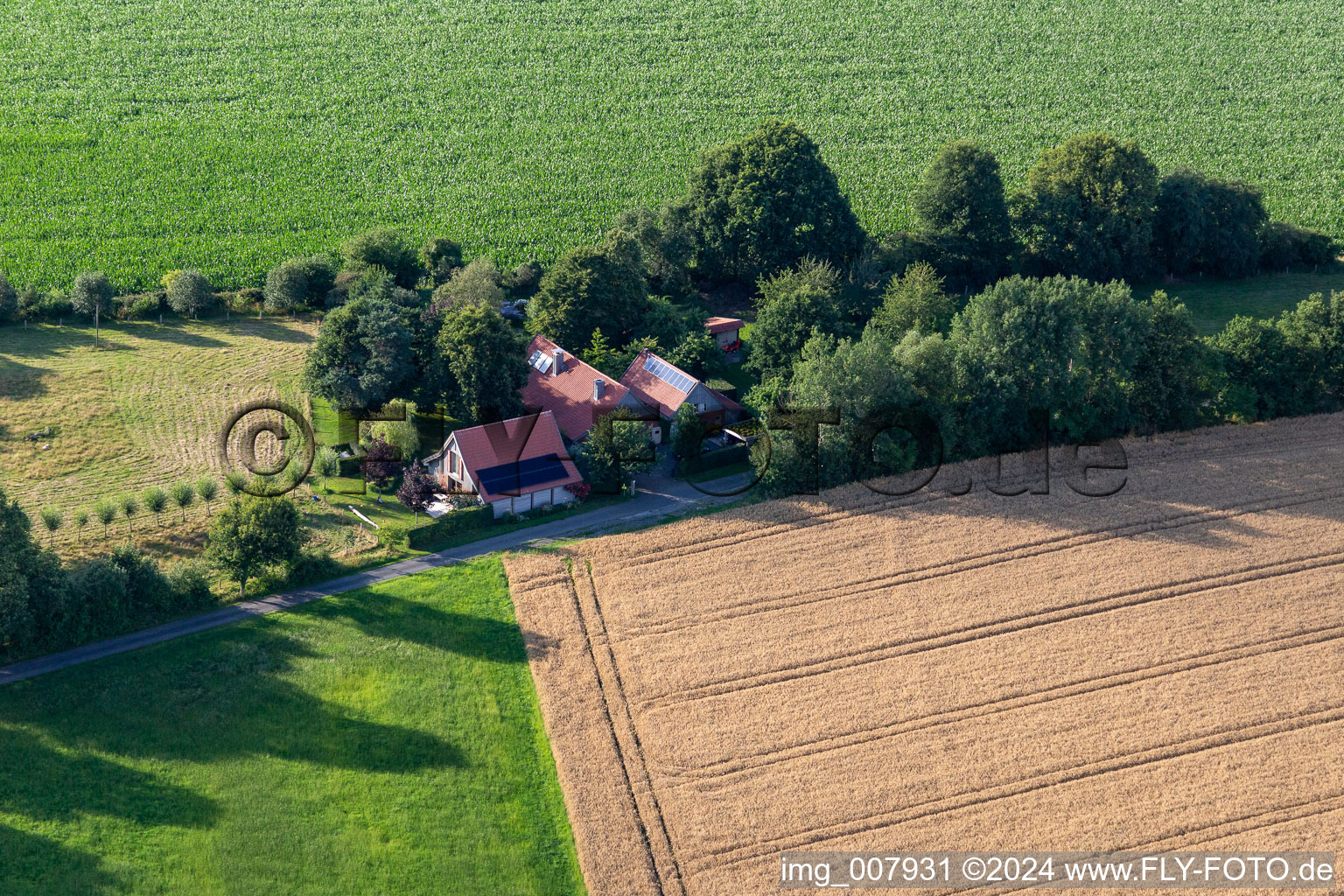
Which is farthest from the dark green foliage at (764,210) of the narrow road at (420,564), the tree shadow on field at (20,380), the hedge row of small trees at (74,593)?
the hedge row of small trees at (74,593)

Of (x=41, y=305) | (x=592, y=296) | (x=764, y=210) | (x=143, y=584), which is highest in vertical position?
(x=764, y=210)

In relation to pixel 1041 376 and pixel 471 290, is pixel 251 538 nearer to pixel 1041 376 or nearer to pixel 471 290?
pixel 471 290

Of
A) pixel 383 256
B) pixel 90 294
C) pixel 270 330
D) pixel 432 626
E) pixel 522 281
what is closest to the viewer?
pixel 432 626

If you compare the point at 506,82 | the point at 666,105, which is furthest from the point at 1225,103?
the point at 506,82

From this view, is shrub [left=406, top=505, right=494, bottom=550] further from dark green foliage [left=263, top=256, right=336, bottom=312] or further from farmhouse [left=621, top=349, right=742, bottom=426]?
dark green foliage [left=263, top=256, right=336, bottom=312]

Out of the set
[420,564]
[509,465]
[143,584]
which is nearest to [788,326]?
[509,465]

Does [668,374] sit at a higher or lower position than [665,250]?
lower

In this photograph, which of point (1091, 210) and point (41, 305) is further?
point (1091, 210)

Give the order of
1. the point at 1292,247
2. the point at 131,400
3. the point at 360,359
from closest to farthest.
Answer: the point at 360,359
the point at 131,400
the point at 1292,247
